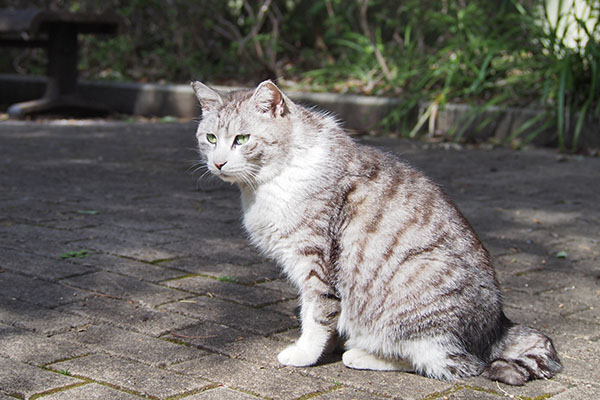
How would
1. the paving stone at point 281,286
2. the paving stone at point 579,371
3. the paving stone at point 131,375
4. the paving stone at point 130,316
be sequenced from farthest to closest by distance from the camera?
1. the paving stone at point 281,286
2. the paving stone at point 130,316
3. the paving stone at point 579,371
4. the paving stone at point 131,375

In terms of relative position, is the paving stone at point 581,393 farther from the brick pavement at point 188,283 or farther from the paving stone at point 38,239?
the paving stone at point 38,239

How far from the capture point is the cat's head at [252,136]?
2.93m

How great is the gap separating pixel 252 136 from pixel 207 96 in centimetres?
30

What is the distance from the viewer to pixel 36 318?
303 centimetres

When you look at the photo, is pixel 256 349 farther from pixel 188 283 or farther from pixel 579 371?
pixel 579 371

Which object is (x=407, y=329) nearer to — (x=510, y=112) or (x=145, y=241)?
(x=145, y=241)

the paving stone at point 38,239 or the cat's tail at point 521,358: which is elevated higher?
the cat's tail at point 521,358

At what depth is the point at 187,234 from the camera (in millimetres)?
4449

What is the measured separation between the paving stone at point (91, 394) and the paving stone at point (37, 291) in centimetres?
88

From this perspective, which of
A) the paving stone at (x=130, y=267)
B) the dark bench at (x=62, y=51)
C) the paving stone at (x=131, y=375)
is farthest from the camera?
the dark bench at (x=62, y=51)

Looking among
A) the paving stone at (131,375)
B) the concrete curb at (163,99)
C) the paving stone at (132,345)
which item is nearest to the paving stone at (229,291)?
the paving stone at (132,345)

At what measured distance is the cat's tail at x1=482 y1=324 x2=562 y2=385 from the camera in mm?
2604

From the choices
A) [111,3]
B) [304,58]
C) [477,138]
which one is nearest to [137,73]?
[111,3]

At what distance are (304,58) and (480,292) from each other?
843 centimetres
